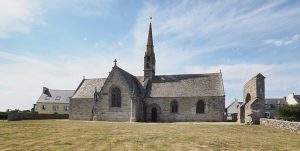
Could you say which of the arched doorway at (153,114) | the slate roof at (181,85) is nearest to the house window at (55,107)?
the slate roof at (181,85)

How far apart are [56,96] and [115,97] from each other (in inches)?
1222

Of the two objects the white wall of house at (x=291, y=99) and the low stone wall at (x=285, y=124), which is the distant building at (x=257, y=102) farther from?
the white wall of house at (x=291, y=99)

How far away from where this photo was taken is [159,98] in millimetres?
42844

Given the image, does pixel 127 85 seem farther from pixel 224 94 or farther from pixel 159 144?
pixel 159 144

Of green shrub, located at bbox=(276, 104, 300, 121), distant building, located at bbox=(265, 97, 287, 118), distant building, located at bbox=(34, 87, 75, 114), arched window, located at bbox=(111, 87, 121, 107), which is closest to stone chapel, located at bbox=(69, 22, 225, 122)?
arched window, located at bbox=(111, 87, 121, 107)

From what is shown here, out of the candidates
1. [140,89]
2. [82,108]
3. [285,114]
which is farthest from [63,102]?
[285,114]

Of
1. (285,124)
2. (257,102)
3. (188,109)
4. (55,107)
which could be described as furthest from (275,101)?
(285,124)

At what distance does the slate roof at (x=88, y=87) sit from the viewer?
4772 centimetres

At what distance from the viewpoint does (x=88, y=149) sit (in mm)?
12922

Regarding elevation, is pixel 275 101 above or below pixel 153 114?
above

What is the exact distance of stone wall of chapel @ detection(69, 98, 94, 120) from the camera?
4634cm

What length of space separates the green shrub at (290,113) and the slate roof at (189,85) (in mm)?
8522

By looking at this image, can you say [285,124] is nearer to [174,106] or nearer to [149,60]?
[174,106]

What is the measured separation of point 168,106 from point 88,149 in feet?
98.5
